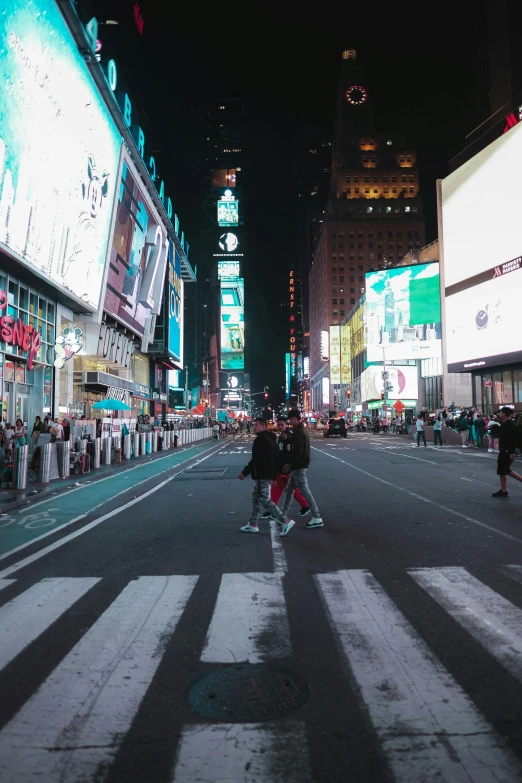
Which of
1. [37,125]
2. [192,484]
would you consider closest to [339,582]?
[192,484]

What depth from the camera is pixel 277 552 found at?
732 cm

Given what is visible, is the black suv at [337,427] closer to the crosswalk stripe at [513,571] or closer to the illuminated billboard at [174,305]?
the illuminated billboard at [174,305]

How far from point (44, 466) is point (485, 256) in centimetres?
3796

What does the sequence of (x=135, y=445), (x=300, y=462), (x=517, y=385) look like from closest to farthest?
1. (x=300, y=462)
2. (x=135, y=445)
3. (x=517, y=385)

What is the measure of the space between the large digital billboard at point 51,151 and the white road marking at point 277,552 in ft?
57.9

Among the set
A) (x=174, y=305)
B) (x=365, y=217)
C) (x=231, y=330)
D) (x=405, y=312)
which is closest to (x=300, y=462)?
(x=174, y=305)

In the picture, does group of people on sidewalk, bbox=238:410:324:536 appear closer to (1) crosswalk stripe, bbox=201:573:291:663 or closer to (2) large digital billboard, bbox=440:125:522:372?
(1) crosswalk stripe, bbox=201:573:291:663

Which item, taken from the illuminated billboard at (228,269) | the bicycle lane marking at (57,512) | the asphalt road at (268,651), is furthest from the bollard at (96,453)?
the illuminated billboard at (228,269)

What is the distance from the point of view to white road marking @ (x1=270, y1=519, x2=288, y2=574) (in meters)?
6.46

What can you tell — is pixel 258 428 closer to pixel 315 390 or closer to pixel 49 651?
pixel 49 651

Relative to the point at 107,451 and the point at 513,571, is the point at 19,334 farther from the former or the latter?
the point at 513,571

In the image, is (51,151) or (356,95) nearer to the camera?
(51,151)

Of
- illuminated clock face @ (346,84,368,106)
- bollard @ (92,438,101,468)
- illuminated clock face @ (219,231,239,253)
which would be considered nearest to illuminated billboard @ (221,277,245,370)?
illuminated clock face @ (219,231,239,253)

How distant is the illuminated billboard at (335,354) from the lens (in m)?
125
